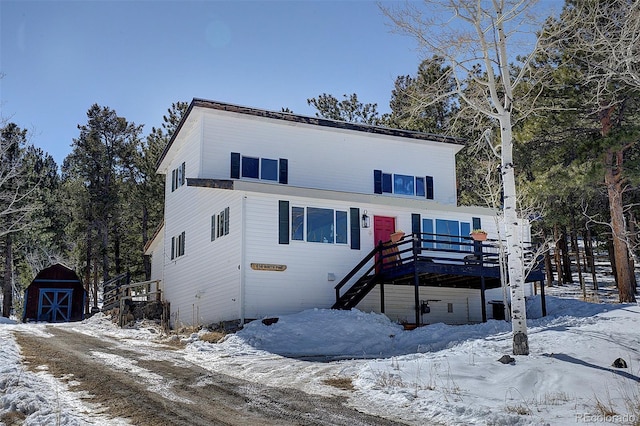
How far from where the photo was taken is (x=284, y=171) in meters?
23.8

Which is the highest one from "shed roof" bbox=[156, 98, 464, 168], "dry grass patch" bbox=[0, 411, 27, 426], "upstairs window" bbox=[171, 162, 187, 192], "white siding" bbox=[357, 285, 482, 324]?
"shed roof" bbox=[156, 98, 464, 168]

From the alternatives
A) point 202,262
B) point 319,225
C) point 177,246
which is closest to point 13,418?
point 319,225

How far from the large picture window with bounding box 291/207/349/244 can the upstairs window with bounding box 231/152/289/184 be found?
3.42 metres

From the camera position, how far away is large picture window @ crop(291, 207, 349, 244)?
2036cm

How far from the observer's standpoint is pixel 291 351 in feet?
52.0

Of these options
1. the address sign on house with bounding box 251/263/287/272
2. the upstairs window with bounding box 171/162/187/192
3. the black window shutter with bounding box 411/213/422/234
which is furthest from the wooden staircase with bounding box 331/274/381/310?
the upstairs window with bounding box 171/162/187/192

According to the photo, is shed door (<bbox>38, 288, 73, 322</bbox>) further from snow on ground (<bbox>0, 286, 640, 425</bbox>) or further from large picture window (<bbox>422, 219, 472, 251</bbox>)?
large picture window (<bbox>422, 219, 472, 251</bbox>)

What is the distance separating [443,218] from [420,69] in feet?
48.7

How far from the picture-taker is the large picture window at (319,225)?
20359 mm

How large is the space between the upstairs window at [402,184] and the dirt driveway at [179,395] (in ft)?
45.6

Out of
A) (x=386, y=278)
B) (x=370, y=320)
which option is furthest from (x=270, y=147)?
(x=370, y=320)

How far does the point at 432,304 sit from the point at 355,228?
187 inches

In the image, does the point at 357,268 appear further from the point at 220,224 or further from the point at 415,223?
the point at 220,224

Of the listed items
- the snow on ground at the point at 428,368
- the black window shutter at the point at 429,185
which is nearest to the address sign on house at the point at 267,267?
the snow on ground at the point at 428,368
